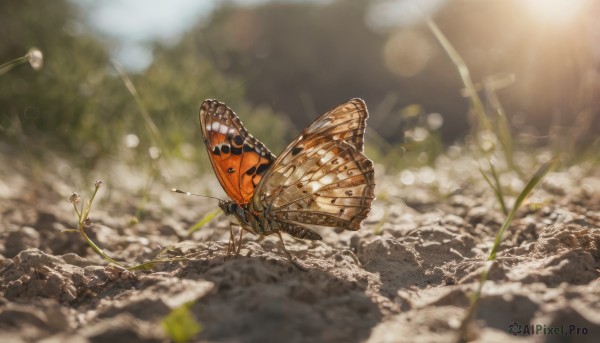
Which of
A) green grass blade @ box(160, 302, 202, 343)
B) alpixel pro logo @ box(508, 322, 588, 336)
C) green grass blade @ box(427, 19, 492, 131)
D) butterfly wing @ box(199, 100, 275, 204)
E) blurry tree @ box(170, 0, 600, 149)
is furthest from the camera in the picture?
blurry tree @ box(170, 0, 600, 149)

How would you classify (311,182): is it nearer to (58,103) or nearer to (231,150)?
(231,150)

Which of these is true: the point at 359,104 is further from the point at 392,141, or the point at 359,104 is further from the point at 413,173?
the point at 392,141

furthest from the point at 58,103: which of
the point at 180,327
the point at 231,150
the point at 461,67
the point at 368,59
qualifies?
the point at 368,59

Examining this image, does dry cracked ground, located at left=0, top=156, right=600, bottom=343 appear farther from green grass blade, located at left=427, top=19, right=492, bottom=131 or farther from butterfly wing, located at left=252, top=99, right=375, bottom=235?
green grass blade, located at left=427, top=19, right=492, bottom=131

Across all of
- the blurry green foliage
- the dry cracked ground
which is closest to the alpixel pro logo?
the dry cracked ground

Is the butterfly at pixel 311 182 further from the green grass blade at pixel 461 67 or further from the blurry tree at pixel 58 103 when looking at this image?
the blurry tree at pixel 58 103

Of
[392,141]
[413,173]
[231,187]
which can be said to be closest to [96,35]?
[413,173]

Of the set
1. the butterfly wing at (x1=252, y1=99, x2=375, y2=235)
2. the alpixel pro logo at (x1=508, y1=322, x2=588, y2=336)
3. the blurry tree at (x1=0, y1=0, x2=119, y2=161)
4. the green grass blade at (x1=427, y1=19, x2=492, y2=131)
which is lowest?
the alpixel pro logo at (x1=508, y1=322, x2=588, y2=336)

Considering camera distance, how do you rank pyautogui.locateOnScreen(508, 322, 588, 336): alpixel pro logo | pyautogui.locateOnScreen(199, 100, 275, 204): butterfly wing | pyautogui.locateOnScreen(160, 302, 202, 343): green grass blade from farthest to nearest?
pyautogui.locateOnScreen(199, 100, 275, 204): butterfly wing, pyautogui.locateOnScreen(508, 322, 588, 336): alpixel pro logo, pyautogui.locateOnScreen(160, 302, 202, 343): green grass blade
